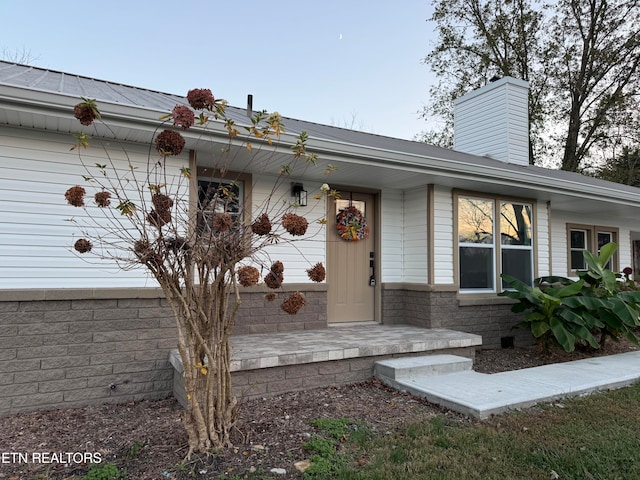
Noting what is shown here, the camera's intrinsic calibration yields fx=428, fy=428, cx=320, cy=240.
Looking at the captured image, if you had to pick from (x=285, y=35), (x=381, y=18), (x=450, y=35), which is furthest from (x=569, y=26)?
(x=285, y=35)

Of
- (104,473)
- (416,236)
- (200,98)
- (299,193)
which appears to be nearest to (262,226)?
(200,98)

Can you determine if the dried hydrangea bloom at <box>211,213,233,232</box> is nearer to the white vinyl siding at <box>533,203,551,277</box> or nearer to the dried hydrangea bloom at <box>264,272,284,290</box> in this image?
the dried hydrangea bloom at <box>264,272,284,290</box>

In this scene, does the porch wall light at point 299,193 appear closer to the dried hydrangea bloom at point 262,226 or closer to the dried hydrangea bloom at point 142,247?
the dried hydrangea bloom at point 262,226

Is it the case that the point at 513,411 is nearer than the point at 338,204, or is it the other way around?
the point at 513,411

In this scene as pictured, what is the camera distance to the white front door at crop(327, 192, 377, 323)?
623 centimetres

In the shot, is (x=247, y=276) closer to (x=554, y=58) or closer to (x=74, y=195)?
(x=74, y=195)

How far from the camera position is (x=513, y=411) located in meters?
3.68

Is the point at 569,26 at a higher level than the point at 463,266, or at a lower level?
higher

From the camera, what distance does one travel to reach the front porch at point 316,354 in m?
3.96

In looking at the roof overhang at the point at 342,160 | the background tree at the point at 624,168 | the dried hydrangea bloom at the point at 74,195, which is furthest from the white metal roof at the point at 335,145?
the background tree at the point at 624,168

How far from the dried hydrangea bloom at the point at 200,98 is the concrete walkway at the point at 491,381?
3.12 m

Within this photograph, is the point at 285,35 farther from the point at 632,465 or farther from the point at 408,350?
the point at 632,465

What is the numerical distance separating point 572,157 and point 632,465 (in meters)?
17.8

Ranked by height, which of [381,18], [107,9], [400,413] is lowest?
[400,413]
